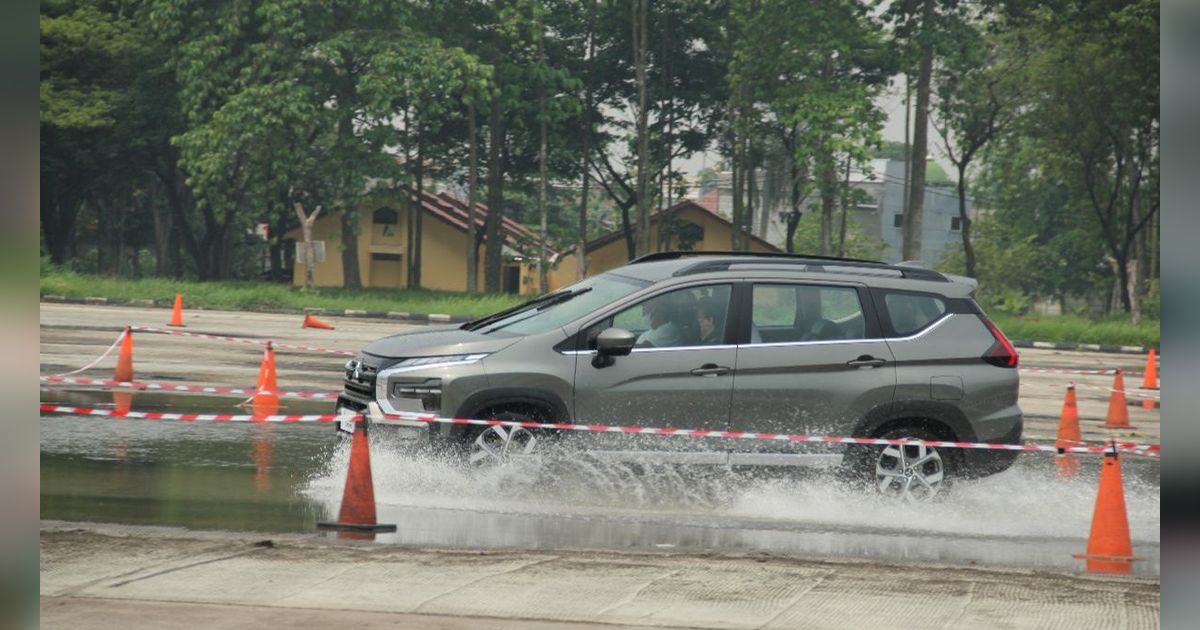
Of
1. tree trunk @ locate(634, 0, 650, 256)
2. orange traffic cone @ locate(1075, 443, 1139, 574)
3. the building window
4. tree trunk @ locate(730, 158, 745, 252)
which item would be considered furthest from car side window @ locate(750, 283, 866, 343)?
the building window

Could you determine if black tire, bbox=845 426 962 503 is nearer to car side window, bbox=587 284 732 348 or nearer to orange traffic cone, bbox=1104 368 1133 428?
car side window, bbox=587 284 732 348

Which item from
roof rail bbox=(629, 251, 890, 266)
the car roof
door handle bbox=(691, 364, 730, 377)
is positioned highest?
roof rail bbox=(629, 251, 890, 266)

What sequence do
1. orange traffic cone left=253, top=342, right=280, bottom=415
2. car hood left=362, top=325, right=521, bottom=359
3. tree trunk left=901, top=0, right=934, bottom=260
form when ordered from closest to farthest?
car hood left=362, top=325, right=521, bottom=359 < orange traffic cone left=253, top=342, right=280, bottom=415 < tree trunk left=901, top=0, right=934, bottom=260

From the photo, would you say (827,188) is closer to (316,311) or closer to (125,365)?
(316,311)

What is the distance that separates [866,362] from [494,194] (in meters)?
55.6

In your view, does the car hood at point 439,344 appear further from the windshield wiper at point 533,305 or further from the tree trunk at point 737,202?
the tree trunk at point 737,202

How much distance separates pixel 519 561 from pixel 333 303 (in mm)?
38416

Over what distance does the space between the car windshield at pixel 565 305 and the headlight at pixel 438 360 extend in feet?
1.74

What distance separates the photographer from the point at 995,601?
714cm

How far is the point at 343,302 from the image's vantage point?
46.2 meters

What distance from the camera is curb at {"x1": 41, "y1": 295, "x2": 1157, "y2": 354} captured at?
39906 mm

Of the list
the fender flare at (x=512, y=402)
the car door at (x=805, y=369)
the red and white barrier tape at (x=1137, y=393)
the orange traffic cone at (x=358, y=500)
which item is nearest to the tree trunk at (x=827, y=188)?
the red and white barrier tape at (x=1137, y=393)

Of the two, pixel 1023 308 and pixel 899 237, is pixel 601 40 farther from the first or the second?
pixel 899 237

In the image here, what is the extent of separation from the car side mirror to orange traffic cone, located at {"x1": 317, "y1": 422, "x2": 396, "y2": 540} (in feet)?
6.05
